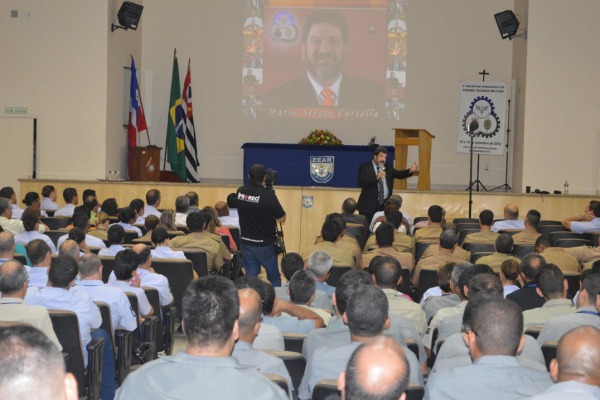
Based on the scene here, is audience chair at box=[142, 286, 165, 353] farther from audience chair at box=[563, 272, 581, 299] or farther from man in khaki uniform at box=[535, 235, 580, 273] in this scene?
man in khaki uniform at box=[535, 235, 580, 273]

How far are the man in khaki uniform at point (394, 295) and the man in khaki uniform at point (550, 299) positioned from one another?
1.99 feet

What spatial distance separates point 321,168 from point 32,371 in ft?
47.6

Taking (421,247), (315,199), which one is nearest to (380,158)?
(315,199)

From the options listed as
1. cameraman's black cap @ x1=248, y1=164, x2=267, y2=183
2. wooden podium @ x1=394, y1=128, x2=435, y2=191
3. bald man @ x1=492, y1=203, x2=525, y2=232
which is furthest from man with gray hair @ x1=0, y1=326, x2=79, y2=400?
wooden podium @ x1=394, y1=128, x2=435, y2=191

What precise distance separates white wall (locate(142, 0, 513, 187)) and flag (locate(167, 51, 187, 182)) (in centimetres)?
90

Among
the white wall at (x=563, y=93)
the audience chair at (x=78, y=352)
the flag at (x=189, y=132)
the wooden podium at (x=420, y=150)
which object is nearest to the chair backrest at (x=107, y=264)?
the audience chair at (x=78, y=352)

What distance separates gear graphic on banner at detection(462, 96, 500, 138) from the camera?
17266 millimetres

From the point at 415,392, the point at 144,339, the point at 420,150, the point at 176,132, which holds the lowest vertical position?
the point at 144,339

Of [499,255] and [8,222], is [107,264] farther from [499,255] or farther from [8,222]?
[499,255]

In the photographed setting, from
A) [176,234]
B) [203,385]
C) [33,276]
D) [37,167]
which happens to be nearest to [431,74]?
→ [37,167]

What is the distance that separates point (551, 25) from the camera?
1667 centimetres

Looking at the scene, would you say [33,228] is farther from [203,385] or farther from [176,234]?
[203,385]

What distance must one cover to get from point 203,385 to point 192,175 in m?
15.4

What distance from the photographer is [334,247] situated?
7.86 m
